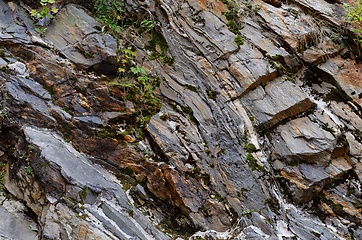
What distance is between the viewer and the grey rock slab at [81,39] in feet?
17.9

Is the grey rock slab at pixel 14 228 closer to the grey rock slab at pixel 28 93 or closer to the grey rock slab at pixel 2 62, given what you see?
the grey rock slab at pixel 28 93

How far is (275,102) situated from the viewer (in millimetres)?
5551

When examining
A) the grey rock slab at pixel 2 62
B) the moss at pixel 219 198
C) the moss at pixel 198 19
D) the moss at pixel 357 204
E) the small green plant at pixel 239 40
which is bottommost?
the grey rock slab at pixel 2 62

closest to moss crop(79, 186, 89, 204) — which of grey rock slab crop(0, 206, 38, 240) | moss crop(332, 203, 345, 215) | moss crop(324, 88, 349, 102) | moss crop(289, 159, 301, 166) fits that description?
grey rock slab crop(0, 206, 38, 240)

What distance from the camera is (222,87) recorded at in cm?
568

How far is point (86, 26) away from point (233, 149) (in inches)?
139

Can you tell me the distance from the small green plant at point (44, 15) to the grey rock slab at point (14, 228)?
125 inches

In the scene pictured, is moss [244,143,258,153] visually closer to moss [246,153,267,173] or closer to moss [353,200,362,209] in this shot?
moss [246,153,267,173]

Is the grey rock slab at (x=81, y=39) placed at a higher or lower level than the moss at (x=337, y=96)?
lower

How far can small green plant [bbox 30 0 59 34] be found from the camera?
5.59m

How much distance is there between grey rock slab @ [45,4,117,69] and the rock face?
23mm

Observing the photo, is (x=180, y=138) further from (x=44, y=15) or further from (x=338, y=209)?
(x=44, y=15)

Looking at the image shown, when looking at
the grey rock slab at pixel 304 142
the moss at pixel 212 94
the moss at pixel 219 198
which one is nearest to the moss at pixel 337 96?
the grey rock slab at pixel 304 142

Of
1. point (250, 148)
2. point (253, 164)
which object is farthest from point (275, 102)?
point (253, 164)
